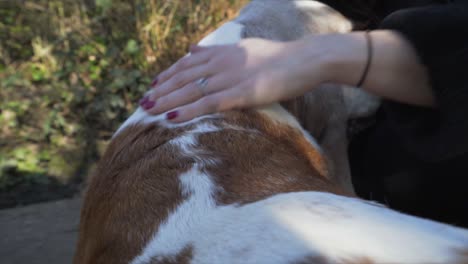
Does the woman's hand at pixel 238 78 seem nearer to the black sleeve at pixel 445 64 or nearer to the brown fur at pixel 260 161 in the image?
the brown fur at pixel 260 161

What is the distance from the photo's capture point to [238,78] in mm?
1493

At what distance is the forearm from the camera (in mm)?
1333

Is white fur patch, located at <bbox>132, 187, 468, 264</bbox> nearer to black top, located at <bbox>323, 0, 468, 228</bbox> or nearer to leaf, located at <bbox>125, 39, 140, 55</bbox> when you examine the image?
black top, located at <bbox>323, 0, 468, 228</bbox>

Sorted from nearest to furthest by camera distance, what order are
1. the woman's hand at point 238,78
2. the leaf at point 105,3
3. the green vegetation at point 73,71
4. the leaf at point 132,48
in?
the woman's hand at point 238,78 < the green vegetation at point 73,71 < the leaf at point 132,48 < the leaf at point 105,3

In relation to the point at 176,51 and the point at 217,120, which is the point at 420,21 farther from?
the point at 176,51

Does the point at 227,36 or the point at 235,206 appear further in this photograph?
the point at 227,36

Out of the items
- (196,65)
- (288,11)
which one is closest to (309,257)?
(196,65)

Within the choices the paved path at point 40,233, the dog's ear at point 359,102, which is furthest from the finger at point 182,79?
the paved path at point 40,233

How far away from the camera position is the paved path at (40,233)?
2.59 m

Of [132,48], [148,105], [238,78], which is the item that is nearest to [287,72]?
[238,78]

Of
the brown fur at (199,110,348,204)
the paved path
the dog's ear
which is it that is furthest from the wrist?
the paved path

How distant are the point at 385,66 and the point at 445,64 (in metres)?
0.14

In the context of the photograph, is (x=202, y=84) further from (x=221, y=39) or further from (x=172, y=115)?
(x=221, y=39)

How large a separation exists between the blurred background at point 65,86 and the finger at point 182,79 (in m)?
1.26
